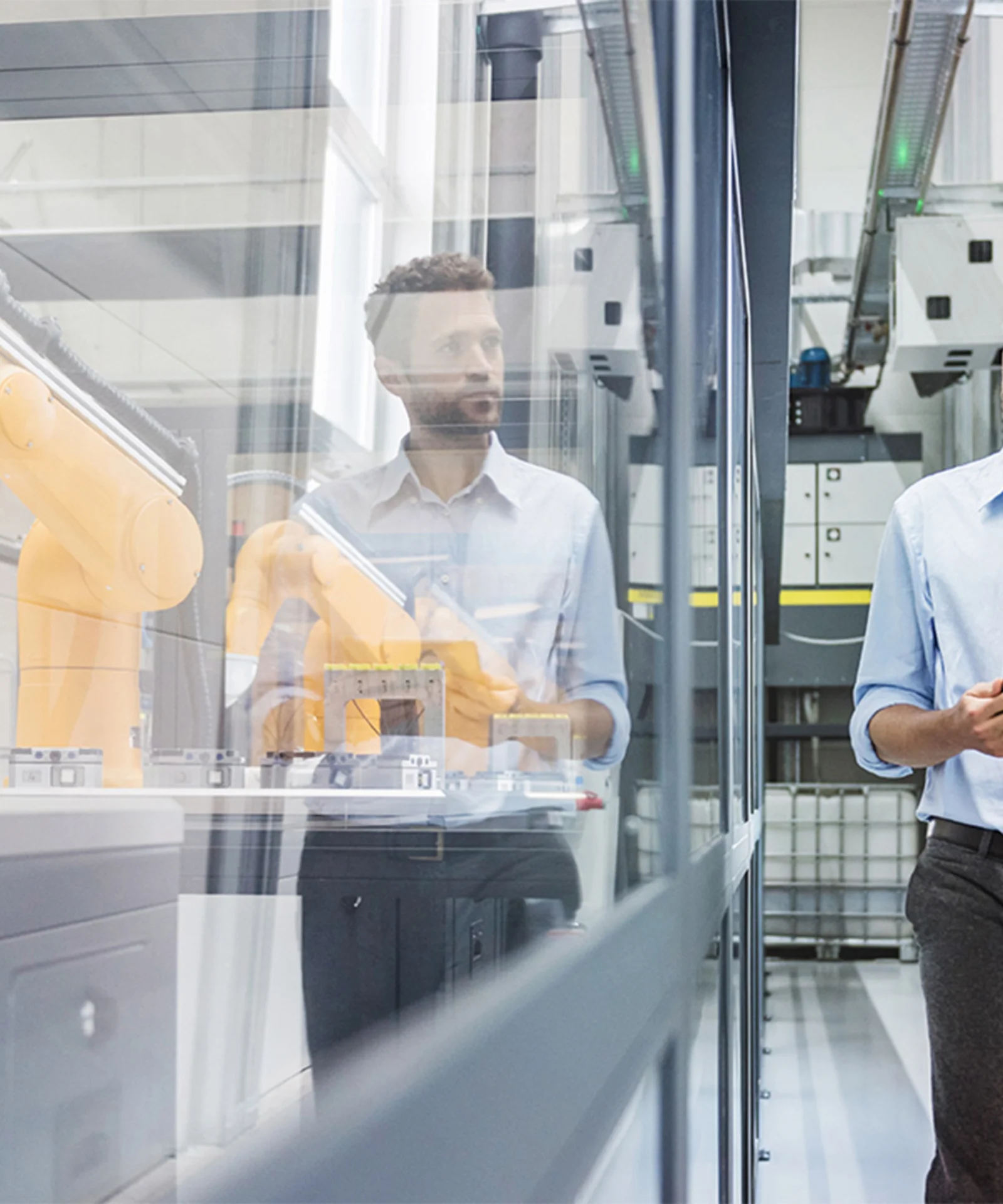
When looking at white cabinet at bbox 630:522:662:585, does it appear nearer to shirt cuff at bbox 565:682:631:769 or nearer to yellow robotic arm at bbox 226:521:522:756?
shirt cuff at bbox 565:682:631:769

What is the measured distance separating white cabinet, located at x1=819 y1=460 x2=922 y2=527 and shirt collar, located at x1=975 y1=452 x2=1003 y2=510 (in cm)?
618

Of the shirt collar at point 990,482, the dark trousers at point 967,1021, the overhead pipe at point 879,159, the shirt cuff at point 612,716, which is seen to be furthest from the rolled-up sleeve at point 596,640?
the overhead pipe at point 879,159

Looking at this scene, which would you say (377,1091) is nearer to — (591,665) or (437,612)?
(437,612)

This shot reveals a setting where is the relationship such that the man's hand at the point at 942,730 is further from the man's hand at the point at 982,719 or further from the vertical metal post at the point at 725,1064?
the vertical metal post at the point at 725,1064

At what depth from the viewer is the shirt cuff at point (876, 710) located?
1.82 m

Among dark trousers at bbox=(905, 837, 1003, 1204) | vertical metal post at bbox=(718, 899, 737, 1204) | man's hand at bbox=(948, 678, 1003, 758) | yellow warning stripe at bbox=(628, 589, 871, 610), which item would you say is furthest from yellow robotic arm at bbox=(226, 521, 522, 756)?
yellow warning stripe at bbox=(628, 589, 871, 610)

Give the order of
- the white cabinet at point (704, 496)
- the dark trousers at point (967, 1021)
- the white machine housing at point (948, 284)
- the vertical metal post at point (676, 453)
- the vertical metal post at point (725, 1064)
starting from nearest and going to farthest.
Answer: the vertical metal post at point (676, 453)
the white cabinet at point (704, 496)
the vertical metal post at point (725, 1064)
the dark trousers at point (967, 1021)
the white machine housing at point (948, 284)

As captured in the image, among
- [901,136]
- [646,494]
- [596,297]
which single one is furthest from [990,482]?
[901,136]

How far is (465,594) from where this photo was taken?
548mm

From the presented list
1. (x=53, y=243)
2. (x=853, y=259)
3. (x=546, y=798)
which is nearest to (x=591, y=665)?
(x=546, y=798)

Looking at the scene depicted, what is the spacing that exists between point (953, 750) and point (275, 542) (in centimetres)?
128

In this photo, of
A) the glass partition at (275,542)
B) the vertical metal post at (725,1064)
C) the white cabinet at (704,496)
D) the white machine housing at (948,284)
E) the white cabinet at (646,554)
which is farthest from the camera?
the white machine housing at (948,284)

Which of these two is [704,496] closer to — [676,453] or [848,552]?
[676,453]

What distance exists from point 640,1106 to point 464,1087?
38 cm
